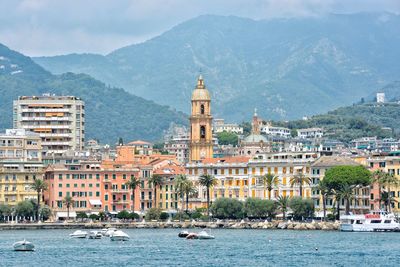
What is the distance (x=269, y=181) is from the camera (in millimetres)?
178250

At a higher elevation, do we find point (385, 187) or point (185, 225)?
point (385, 187)

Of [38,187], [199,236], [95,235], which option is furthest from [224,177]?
[199,236]

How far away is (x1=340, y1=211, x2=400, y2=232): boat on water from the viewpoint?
15712 centimetres

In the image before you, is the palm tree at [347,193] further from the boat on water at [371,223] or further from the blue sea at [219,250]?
the blue sea at [219,250]

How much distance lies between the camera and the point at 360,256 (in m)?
115

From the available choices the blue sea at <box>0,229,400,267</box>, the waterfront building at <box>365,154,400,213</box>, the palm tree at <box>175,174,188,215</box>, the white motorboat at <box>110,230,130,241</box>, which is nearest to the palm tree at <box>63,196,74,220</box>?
the palm tree at <box>175,174,188,215</box>

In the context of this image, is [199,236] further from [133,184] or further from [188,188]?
[133,184]

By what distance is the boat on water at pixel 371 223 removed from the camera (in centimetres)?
15712

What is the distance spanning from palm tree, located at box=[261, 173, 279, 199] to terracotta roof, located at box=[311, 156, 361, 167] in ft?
16.5

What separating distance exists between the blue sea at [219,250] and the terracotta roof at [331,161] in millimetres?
22805

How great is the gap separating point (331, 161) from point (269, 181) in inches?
313

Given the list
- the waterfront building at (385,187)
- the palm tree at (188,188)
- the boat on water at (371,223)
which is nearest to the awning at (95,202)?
the palm tree at (188,188)

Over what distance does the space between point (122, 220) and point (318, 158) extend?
987 inches

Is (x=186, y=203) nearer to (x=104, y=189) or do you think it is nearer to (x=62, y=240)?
(x=104, y=189)
